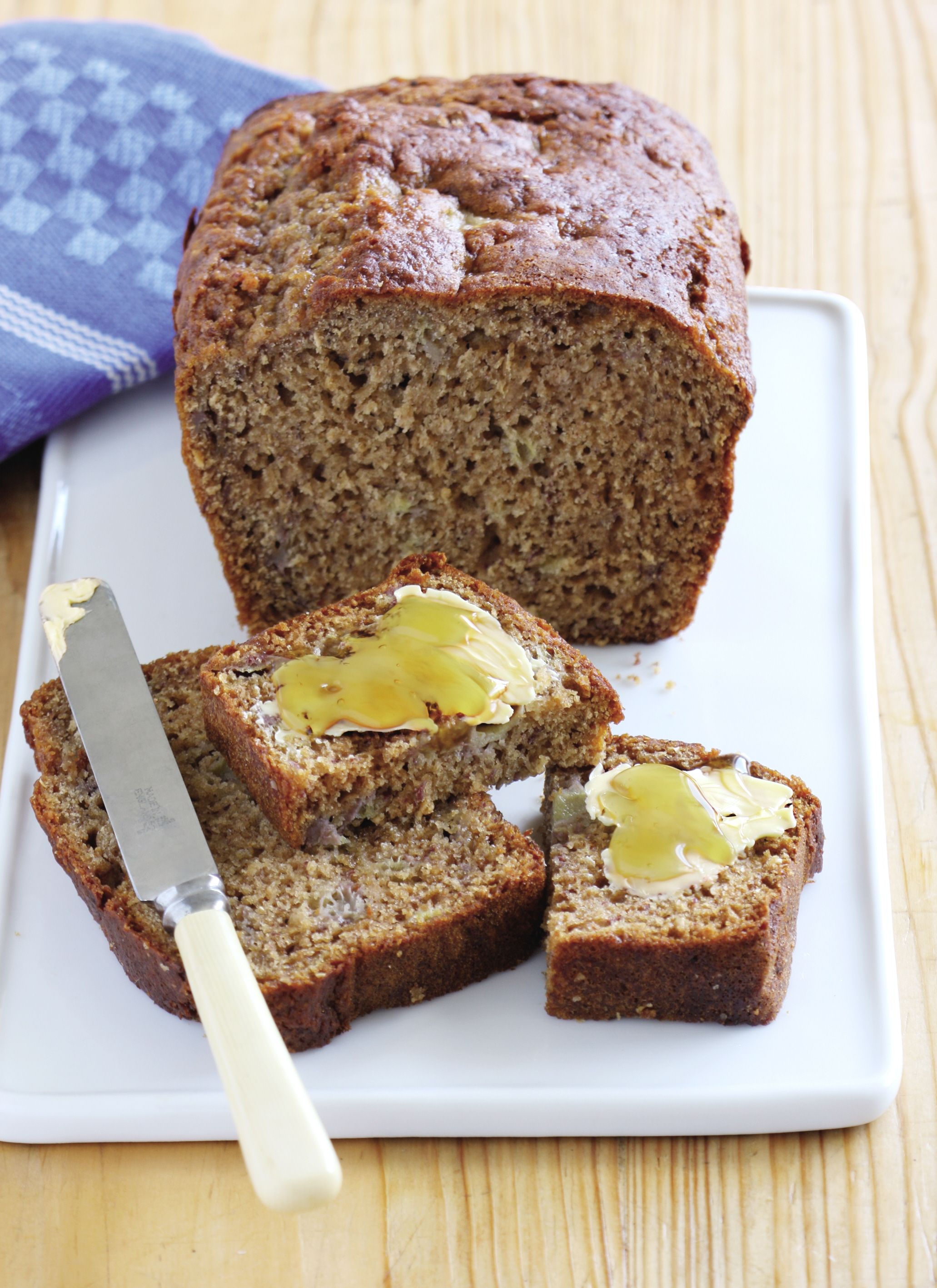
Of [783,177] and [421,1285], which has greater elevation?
[783,177]

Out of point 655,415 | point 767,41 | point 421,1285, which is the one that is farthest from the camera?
point 767,41

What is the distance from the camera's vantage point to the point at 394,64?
4969mm

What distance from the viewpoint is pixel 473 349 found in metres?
2.96

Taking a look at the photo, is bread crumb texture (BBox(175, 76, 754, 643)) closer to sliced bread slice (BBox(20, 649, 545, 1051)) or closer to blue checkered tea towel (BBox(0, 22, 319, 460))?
blue checkered tea towel (BBox(0, 22, 319, 460))

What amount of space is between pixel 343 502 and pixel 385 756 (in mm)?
838

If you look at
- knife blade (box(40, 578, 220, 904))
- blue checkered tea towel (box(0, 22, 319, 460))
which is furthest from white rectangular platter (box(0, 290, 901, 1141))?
knife blade (box(40, 578, 220, 904))

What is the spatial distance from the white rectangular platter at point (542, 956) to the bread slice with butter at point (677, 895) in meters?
0.07

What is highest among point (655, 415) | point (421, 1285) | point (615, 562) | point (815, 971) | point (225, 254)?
point (225, 254)

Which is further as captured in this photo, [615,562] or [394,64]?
[394,64]

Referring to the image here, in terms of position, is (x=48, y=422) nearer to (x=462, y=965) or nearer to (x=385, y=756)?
(x=385, y=756)

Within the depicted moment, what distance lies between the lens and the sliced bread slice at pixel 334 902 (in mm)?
2504

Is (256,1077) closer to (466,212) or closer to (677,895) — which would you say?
(677,895)

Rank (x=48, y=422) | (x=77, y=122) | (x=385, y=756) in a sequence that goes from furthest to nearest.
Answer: (x=77, y=122)
(x=48, y=422)
(x=385, y=756)

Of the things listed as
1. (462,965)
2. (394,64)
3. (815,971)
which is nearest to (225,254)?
(462,965)
